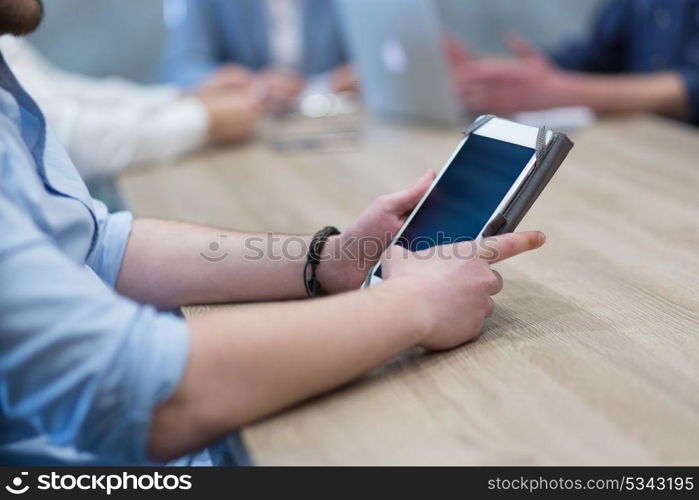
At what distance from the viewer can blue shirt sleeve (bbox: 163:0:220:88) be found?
2.23 metres

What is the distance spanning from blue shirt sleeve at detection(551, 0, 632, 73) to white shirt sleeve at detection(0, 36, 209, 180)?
1201mm

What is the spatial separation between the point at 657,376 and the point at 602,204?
56 centimetres

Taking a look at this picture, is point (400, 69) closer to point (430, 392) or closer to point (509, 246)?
point (509, 246)

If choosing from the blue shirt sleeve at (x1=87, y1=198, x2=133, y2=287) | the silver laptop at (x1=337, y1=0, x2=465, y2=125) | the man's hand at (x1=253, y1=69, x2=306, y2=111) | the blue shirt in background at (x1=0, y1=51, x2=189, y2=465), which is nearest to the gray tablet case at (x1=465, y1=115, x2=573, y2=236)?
the blue shirt in background at (x1=0, y1=51, x2=189, y2=465)

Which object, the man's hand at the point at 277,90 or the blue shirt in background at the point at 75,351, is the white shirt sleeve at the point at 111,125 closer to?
the man's hand at the point at 277,90

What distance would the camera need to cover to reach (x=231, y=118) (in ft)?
5.46

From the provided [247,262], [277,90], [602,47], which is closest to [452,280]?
[247,262]

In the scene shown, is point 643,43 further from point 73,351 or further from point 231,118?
point 73,351

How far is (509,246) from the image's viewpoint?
76 cm

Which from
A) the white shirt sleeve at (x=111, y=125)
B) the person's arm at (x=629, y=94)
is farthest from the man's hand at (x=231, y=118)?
the person's arm at (x=629, y=94)

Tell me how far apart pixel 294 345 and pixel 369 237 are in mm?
258

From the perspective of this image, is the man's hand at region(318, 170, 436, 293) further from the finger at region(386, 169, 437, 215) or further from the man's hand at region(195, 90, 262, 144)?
the man's hand at region(195, 90, 262, 144)

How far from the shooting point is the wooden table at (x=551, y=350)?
0.59 m
